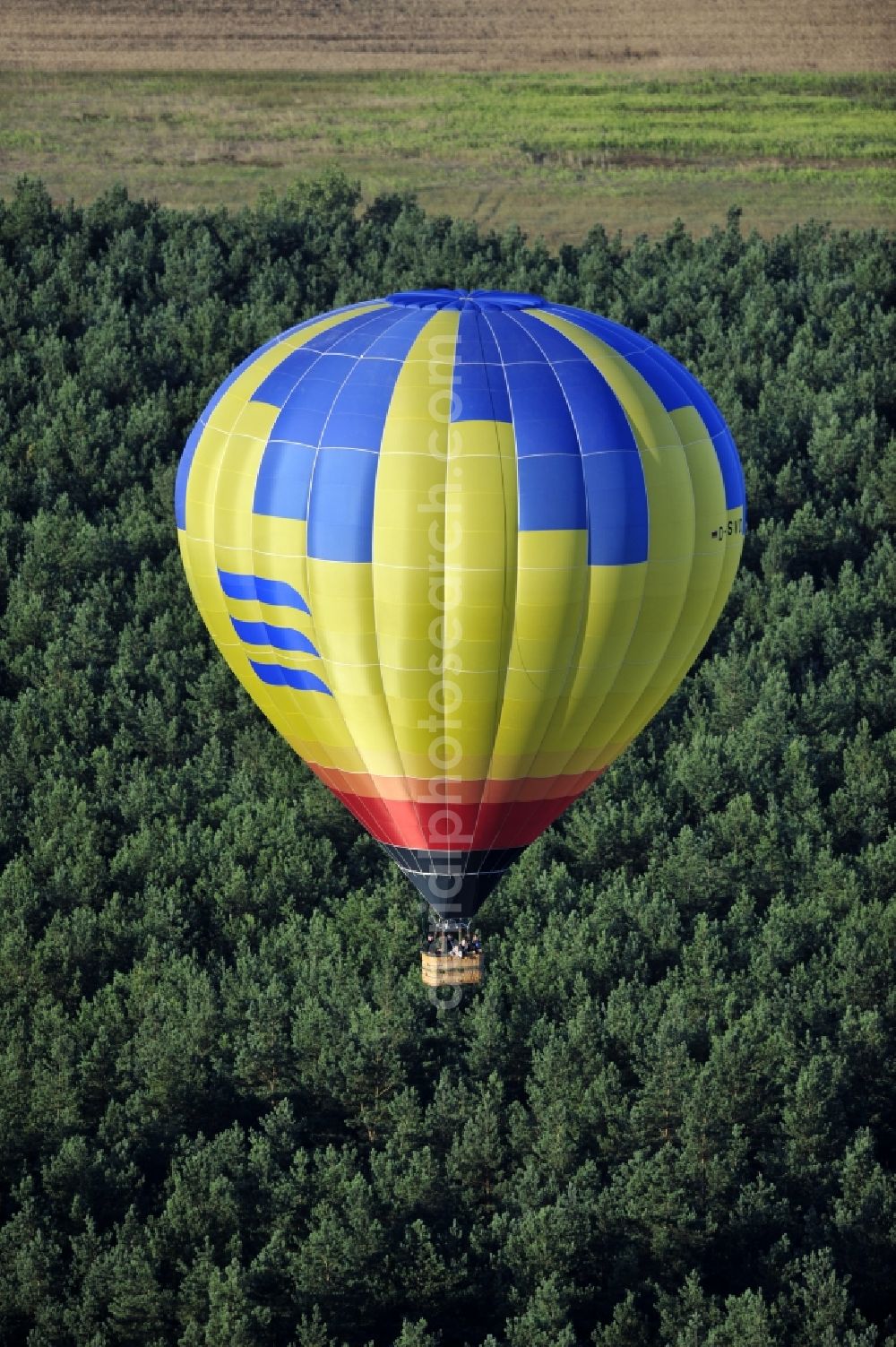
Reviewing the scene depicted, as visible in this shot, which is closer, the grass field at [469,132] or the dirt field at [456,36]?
the grass field at [469,132]

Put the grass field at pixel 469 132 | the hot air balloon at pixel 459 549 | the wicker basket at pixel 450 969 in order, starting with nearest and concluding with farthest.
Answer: the hot air balloon at pixel 459 549, the wicker basket at pixel 450 969, the grass field at pixel 469 132

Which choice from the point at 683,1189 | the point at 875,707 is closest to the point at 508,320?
the point at 683,1189

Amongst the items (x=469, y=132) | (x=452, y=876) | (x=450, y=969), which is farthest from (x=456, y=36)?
(x=450, y=969)

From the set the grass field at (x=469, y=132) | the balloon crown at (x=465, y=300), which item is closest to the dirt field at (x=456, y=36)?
the grass field at (x=469, y=132)

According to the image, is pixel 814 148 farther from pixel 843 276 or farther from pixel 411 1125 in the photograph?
pixel 411 1125

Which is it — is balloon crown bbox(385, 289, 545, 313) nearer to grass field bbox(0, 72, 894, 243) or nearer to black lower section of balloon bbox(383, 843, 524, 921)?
black lower section of balloon bbox(383, 843, 524, 921)

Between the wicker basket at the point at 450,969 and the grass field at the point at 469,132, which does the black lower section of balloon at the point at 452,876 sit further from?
the grass field at the point at 469,132

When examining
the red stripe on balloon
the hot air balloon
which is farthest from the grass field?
the red stripe on balloon
